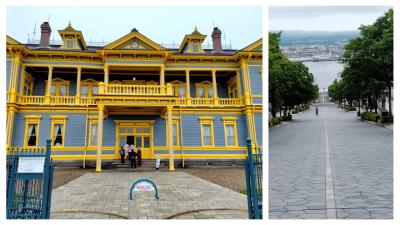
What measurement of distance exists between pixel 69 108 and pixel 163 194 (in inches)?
311

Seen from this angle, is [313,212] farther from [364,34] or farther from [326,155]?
[364,34]

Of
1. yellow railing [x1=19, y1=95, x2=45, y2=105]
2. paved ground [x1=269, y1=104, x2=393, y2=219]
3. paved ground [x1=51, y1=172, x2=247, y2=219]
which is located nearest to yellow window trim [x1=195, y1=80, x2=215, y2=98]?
paved ground [x1=269, y1=104, x2=393, y2=219]

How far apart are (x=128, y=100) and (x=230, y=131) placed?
4.30 metres

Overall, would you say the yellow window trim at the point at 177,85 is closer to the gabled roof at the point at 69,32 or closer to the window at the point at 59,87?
the gabled roof at the point at 69,32

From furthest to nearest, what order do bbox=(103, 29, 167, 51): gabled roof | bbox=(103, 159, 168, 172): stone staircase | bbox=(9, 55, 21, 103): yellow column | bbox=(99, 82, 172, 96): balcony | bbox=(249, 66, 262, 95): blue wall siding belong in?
bbox=(249, 66, 262, 95): blue wall siding, bbox=(103, 29, 167, 51): gabled roof, bbox=(9, 55, 21, 103): yellow column, bbox=(99, 82, 172, 96): balcony, bbox=(103, 159, 168, 172): stone staircase

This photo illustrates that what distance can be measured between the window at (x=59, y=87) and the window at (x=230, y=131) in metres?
6.49

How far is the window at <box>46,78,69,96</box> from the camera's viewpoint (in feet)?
45.1

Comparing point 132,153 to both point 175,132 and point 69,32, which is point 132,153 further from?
point 69,32

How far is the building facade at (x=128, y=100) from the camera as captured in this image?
39.9ft

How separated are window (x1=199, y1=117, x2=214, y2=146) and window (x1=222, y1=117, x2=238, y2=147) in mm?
550

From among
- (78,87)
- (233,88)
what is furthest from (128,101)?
(233,88)

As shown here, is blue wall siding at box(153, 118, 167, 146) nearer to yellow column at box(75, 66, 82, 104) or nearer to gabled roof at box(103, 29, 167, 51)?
gabled roof at box(103, 29, 167, 51)

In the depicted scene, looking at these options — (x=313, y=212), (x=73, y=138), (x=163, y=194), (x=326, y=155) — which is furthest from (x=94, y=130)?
(x=313, y=212)
